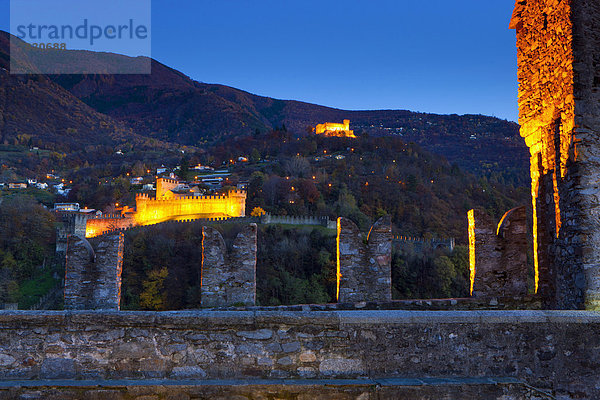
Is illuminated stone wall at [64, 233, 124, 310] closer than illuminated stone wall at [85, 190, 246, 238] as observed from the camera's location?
Yes

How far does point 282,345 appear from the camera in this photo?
4.36 m

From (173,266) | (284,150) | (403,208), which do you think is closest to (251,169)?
(284,150)

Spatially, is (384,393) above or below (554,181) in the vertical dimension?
below

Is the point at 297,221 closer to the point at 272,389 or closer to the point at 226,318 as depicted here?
the point at 226,318

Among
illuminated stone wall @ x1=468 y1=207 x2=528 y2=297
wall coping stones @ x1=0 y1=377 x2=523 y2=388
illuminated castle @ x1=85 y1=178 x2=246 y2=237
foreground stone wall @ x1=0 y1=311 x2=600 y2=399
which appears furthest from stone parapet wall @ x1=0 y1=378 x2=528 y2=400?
illuminated castle @ x1=85 y1=178 x2=246 y2=237

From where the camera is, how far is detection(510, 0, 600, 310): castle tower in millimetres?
6199

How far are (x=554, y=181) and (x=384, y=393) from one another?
176 inches

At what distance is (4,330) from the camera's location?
4188 mm

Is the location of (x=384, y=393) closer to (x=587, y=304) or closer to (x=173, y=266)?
(x=587, y=304)

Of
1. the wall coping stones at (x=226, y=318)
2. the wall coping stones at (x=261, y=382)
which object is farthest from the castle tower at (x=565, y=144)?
the wall coping stones at (x=261, y=382)

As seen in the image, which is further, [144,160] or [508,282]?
[144,160]

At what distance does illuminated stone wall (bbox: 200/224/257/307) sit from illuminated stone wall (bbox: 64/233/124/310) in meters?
1.20

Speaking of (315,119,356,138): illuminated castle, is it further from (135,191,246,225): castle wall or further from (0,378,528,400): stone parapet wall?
Answer: (0,378,528,400): stone parapet wall

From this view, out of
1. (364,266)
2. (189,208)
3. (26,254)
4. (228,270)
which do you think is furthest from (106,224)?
(364,266)
